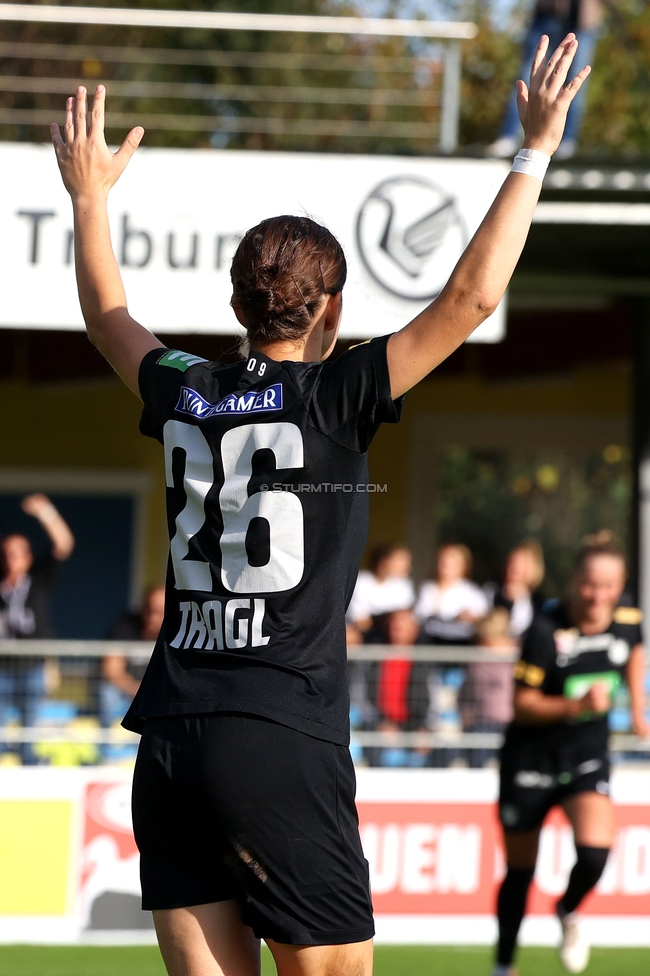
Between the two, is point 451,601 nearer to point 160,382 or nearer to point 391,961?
point 391,961

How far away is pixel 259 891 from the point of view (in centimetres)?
202

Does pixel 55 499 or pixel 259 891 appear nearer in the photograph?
pixel 259 891

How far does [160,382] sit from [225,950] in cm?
97

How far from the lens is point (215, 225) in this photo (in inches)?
305

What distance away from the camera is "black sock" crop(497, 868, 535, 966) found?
5.87 m

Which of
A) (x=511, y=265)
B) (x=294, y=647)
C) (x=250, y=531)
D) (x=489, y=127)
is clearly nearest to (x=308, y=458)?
(x=250, y=531)

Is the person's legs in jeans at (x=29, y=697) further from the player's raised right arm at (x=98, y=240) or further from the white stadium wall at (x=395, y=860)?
the player's raised right arm at (x=98, y=240)

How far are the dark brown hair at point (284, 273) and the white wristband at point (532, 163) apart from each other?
1.11ft

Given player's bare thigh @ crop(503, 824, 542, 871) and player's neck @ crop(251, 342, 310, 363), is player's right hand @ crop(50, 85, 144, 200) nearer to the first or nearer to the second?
player's neck @ crop(251, 342, 310, 363)

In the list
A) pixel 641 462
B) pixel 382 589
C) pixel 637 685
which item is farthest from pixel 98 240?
pixel 641 462

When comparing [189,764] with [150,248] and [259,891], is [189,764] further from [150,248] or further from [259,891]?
[150,248]

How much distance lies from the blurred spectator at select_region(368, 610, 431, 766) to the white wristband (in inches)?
229

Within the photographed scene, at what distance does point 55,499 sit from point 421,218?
22.0 ft

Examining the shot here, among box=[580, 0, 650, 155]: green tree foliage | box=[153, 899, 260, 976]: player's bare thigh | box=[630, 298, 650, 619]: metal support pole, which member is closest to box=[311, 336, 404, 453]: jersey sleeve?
box=[153, 899, 260, 976]: player's bare thigh
